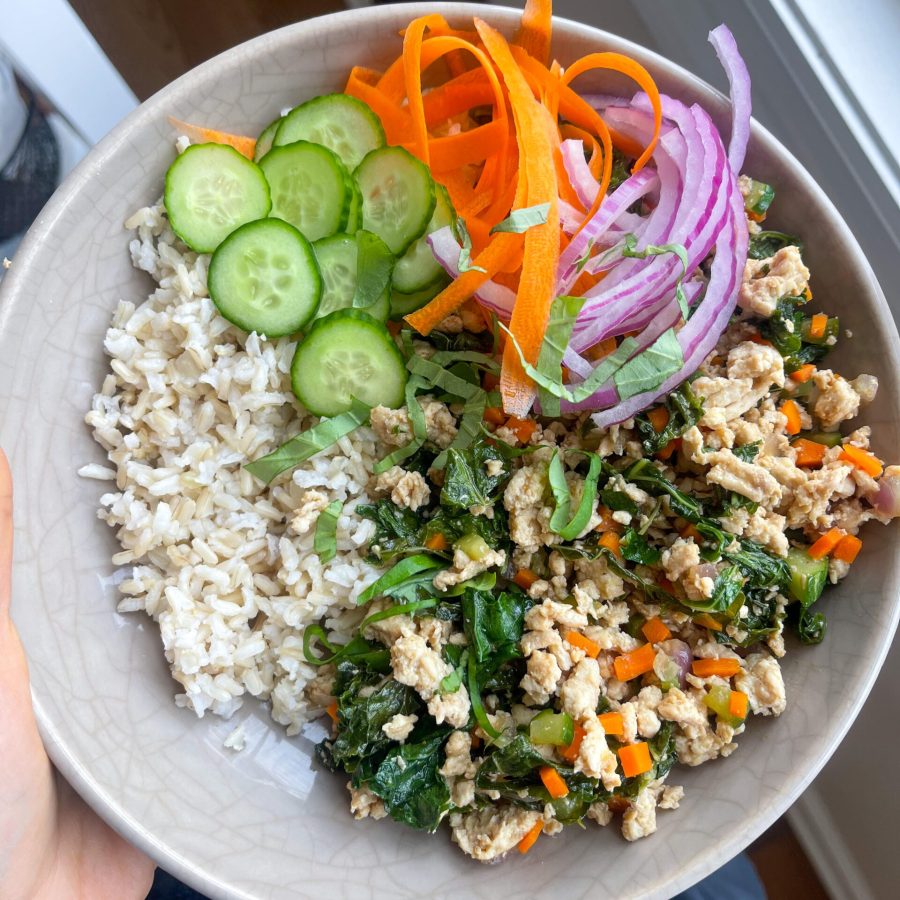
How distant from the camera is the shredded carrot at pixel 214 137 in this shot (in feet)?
6.20

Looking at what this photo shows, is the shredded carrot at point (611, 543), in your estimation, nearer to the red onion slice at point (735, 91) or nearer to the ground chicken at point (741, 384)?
the ground chicken at point (741, 384)

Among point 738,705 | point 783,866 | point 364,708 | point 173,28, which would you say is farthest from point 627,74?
point 783,866

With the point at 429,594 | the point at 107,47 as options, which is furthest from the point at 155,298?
Answer: the point at 107,47

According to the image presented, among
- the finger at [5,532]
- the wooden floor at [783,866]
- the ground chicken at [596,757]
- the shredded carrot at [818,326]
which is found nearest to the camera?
the finger at [5,532]

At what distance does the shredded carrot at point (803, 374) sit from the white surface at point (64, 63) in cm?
215

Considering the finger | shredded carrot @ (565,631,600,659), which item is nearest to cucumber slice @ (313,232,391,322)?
the finger

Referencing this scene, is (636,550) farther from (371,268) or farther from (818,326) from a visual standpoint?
(371,268)

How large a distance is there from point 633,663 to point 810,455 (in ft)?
2.15

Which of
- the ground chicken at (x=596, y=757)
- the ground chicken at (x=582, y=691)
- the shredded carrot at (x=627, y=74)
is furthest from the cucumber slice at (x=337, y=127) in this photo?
the ground chicken at (x=596, y=757)

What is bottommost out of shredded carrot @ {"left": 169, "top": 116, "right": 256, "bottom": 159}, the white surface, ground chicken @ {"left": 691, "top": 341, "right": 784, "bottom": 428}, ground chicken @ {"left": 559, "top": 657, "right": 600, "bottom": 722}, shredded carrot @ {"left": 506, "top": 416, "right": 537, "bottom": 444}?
ground chicken @ {"left": 559, "top": 657, "right": 600, "bottom": 722}

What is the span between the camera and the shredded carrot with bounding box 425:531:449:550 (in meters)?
1.87

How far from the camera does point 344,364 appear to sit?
1858 millimetres

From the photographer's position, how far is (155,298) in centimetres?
193

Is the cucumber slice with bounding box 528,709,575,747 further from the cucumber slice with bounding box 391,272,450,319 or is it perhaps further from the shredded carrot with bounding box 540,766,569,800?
the cucumber slice with bounding box 391,272,450,319
